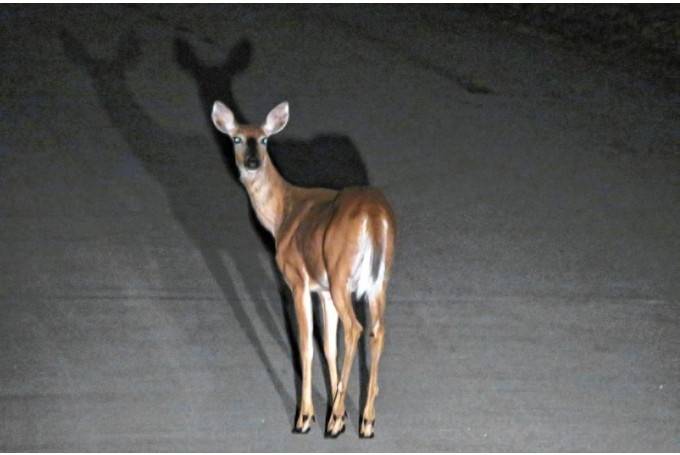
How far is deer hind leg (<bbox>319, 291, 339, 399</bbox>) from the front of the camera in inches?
231

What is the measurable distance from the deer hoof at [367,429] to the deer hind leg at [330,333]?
9.4 inches

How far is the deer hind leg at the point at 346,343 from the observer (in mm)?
5547

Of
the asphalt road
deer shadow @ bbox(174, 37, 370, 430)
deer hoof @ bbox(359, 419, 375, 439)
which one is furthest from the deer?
deer shadow @ bbox(174, 37, 370, 430)

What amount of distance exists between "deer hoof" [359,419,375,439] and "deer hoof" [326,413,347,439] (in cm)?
9

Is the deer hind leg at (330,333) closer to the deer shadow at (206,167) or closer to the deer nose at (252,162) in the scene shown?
the deer shadow at (206,167)

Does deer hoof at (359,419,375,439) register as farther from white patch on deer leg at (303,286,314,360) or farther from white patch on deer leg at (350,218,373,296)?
white patch on deer leg at (350,218,373,296)

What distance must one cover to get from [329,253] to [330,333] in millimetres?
495

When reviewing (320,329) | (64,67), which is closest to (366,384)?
(320,329)

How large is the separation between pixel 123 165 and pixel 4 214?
762 mm

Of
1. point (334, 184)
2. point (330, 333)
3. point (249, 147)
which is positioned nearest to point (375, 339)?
point (330, 333)

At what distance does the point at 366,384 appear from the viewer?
6.01 metres

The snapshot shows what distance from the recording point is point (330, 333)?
5902 millimetres

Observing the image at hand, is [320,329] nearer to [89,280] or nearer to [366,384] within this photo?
[366,384]

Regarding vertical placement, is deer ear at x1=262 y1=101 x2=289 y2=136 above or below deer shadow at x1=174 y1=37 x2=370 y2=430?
above
